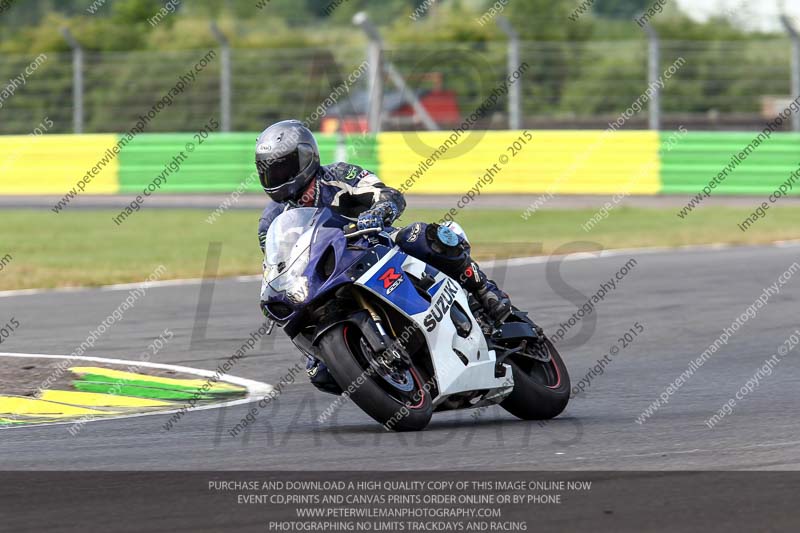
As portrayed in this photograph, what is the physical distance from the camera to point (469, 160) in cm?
2500

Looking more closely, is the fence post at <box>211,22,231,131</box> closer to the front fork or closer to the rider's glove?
the rider's glove

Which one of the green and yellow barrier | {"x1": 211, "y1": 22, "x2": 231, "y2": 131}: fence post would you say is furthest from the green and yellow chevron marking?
{"x1": 211, "y1": 22, "x2": 231, "y2": 131}: fence post

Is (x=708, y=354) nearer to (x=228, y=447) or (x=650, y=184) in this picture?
(x=228, y=447)

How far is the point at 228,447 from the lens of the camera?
6.96 m

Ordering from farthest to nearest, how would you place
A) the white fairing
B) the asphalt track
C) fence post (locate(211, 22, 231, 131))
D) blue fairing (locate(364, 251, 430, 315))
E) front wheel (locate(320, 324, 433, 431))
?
fence post (locate(211, 22, 231, 131)) → the white fairing → blue fairing (locate(364, 251, 430, 315)) → front wheel (locate(320, 324, 433, 431)) → the asphalt track

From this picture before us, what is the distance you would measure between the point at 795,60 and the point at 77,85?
542 inches

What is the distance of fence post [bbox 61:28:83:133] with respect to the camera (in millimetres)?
27609

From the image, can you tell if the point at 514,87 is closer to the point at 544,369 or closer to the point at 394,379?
the point at 544,369

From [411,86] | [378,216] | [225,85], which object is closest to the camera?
[378,216]

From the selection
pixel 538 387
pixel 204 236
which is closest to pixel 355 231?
pixel 538 387

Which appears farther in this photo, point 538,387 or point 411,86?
point 411,86

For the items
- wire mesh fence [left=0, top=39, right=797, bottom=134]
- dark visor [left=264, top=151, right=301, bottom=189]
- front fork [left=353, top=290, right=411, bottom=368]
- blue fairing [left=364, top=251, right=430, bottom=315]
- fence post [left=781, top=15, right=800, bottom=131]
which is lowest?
wire mesh fence [left=0, top=39, right=797, bottom=134]

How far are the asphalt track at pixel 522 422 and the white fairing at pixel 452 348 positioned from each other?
234mm

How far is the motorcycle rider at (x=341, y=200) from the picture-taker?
24.9 ft
